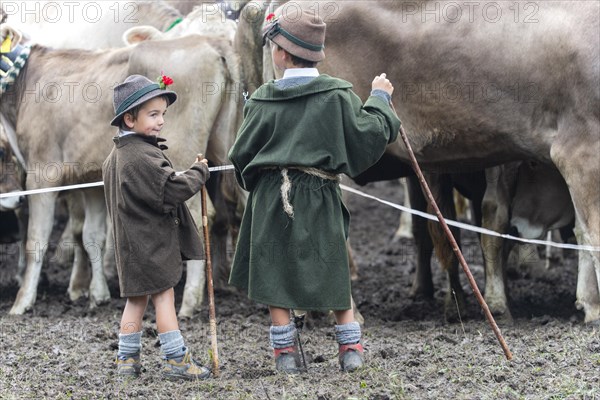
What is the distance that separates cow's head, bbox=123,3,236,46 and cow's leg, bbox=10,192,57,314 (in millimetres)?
1567

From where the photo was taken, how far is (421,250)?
31.2 feet

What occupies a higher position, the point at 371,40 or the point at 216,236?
the point at 371,40

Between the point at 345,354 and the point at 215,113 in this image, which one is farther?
the point at 215,113

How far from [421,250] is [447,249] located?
2.84 ft

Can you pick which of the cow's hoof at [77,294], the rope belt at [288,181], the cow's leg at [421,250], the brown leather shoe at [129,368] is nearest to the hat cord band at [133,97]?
the rope belt at [288,181]

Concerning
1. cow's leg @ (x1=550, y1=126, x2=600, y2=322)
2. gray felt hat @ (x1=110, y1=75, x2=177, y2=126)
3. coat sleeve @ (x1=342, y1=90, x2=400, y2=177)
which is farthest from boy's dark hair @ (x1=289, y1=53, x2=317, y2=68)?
cow's leg @ (x1=550, y1=126, x2=600, y2=322)

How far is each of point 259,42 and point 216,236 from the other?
2012 mm

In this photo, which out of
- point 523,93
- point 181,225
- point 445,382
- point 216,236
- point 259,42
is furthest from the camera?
point 216,236

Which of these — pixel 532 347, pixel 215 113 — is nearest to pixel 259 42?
pixel 215 113

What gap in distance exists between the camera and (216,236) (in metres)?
9.90

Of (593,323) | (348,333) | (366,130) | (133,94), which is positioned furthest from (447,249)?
(133,94)

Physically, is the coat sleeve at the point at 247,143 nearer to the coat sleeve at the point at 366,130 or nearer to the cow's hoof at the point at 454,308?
the coat sleeve at the point at 366,130

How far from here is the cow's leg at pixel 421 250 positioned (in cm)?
942

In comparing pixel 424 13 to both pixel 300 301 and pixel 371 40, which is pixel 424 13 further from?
pixel 300 301
